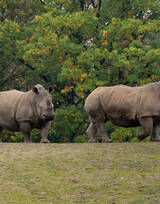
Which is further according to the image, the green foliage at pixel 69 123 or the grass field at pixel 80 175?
the green foliage at pixel 69 123

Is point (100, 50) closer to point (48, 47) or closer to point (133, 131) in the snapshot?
point (48, 47)

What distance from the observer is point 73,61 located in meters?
23.1

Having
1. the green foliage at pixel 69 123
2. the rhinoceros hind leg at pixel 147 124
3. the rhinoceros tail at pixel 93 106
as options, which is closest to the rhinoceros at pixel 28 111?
the rhinoceros tail at pixel 93 106

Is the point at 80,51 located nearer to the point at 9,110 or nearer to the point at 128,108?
the point at 9,110

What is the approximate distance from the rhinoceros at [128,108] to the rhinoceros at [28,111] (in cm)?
123

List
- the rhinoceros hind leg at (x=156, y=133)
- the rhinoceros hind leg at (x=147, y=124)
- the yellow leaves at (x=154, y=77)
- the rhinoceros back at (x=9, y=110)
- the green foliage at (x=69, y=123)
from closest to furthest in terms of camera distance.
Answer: the rhinoceros hind leg at (x=147, y=124) → the rhinoceros hind leg at (x=156, y=133) → the rhinoceros back at (x=9, y=110) → the yellow leaves at (x=154, y=77) → the green foliage at (x=69, y=123)

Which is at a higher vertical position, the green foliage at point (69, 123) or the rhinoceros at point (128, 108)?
the rhinoceros at point (128, 108)

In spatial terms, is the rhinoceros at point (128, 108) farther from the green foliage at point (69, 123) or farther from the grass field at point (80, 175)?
the green foliage at point (69, 123)

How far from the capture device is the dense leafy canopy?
22.0m

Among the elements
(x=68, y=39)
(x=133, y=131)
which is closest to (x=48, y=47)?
(x=68, y=39)

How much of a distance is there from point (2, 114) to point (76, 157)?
588 centimetres

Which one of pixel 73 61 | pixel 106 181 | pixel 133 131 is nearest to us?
pixel 106 181

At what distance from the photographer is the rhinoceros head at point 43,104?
14812 mm

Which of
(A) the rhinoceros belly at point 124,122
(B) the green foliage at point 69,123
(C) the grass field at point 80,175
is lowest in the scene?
(B) the green foliage at point 69,123
